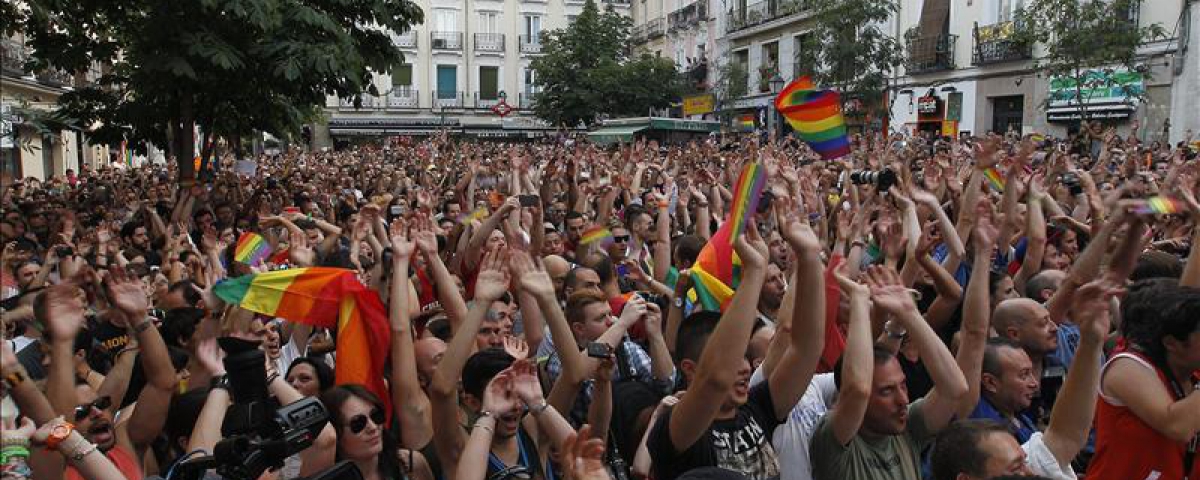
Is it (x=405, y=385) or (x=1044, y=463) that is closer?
(x=1044, y=463)

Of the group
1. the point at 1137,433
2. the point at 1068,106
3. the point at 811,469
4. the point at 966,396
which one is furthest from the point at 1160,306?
the point at 1068,106

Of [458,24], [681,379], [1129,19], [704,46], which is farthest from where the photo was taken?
[458,24]

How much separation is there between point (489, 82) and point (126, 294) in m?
51.5

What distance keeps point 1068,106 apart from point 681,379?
21.2 m

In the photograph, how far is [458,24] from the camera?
2096 inches

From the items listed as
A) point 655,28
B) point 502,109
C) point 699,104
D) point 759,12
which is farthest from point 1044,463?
point 655,28

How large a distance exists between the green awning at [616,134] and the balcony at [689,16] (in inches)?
373

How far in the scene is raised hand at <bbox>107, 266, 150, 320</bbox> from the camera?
3.92 m

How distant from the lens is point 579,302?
5.07 meters

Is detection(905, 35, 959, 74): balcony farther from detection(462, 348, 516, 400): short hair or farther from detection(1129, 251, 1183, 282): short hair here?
detection(462, 348, 516, 400): short hair

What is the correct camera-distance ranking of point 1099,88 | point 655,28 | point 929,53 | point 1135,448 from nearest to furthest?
Answer: 1. point 1135,448
2. point 1099,88
3. point 929,53
4. point 655,28

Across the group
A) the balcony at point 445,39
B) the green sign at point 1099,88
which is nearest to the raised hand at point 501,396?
the green sign at point 1099,88

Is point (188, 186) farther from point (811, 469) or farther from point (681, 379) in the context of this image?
point (811, 469)

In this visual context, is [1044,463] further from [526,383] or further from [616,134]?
[616,134]
